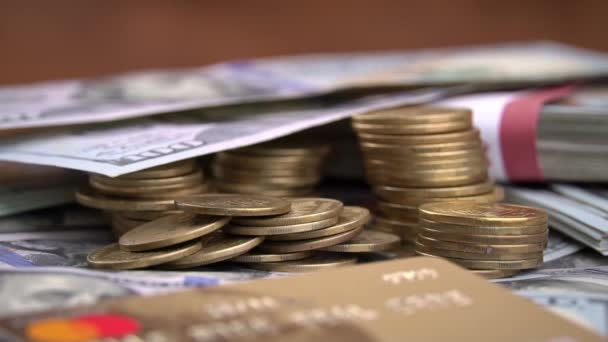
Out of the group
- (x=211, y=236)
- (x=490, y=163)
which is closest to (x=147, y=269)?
(x=211, y=236)

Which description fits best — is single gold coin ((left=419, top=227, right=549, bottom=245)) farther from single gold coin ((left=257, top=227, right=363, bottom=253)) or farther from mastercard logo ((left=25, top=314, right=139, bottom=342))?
mastercard logo ((left=25, top=314, right=139, bottom=342))

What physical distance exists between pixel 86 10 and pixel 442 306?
1598 millimetres

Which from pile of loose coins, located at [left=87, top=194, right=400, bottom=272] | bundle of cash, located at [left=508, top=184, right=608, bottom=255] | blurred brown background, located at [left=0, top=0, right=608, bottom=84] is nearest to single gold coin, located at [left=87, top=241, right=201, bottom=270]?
pile of loose coins, located at [left=87, top=194, right=400, bottom=272]

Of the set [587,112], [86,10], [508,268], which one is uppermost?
[86,10]

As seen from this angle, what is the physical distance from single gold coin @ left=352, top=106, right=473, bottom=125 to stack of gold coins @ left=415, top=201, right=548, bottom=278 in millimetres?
141

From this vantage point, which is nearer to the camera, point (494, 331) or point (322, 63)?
point (494, 331)

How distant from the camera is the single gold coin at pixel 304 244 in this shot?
740 millimetres

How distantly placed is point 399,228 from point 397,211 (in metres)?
0.02

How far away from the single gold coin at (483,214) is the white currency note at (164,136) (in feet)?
0.72

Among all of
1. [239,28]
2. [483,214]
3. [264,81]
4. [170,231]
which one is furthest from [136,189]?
[239,28]

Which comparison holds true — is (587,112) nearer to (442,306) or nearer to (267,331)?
(442,306)

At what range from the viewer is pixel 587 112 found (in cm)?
98

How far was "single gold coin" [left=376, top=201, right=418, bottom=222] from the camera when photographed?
0.86m

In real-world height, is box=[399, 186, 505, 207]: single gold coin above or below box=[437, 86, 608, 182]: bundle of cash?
below
